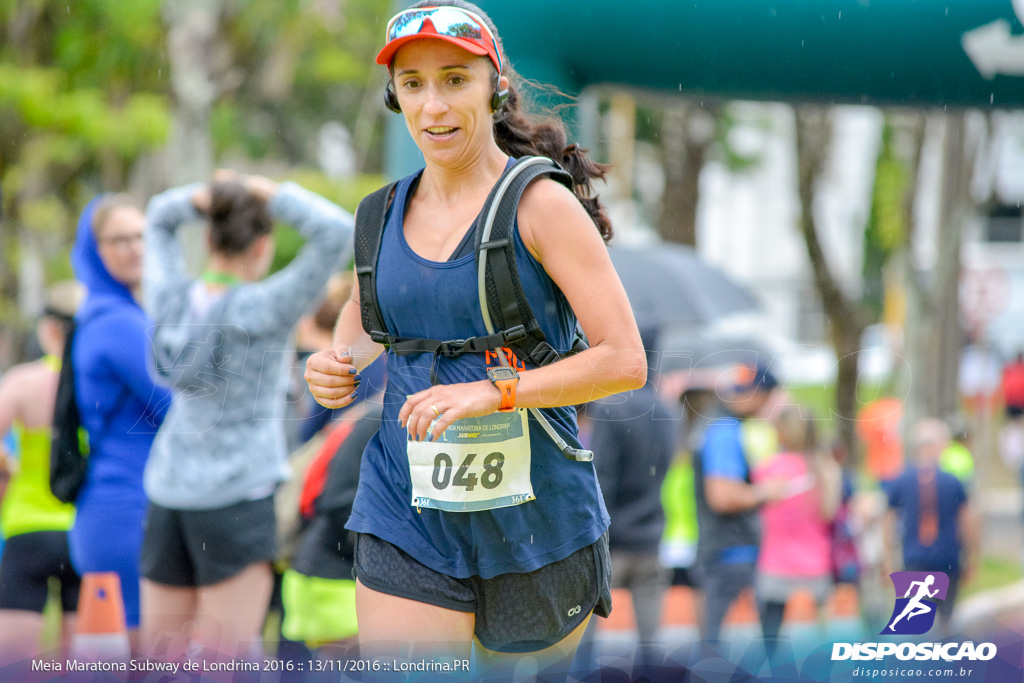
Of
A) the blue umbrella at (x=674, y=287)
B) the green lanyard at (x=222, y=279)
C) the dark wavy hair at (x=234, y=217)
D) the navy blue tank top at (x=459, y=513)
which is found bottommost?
the navy blue tank top at (x=459, y=513)

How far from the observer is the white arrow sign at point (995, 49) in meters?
3.92

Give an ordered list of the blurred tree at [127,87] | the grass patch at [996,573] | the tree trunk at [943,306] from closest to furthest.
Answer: the grass patch at [996,573] < the tree trunk at [943,306] < the blurred tree at [127,87]

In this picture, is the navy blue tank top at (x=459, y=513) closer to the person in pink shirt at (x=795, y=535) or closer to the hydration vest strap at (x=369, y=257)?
the hydration vest strap at (x=369, y=257)

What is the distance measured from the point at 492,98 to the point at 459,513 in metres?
0.92

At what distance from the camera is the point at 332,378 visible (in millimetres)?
2412

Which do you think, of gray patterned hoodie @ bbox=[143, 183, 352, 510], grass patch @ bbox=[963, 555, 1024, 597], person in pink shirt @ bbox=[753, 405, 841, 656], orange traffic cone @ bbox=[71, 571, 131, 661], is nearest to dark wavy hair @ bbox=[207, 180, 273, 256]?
gray patterned hoodie @ bbox=[143, 183, 352, 510]

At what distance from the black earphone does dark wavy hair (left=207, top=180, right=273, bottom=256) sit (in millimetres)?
1622

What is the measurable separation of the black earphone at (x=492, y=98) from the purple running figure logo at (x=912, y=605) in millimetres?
2013

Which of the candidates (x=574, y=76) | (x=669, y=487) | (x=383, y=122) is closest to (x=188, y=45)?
(x=669, y=487)

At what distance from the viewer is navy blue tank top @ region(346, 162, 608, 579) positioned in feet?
7.73

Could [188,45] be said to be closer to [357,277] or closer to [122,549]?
[122,549]

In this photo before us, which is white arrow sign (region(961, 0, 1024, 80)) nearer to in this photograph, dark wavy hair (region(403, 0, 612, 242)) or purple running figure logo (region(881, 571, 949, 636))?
purple running figure logo (region(881, 571, 949, 636))

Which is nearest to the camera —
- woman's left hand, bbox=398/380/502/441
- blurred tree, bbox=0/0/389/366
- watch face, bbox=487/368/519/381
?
woman's left hand, bbox=398/380/502/441

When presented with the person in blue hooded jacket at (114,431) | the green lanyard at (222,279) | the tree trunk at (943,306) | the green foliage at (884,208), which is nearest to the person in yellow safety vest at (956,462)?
the tree trunk at (943,306)
